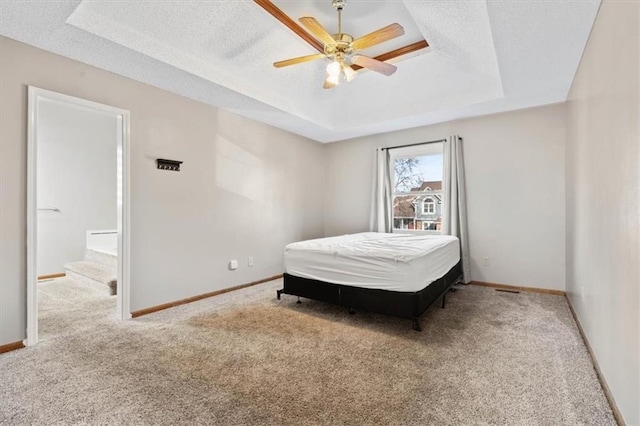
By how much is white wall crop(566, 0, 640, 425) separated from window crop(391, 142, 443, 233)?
2086mm

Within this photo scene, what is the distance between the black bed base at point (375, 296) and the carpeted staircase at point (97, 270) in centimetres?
224

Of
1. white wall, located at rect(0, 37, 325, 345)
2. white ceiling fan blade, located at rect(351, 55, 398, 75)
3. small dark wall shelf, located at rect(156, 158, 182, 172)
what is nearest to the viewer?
white wall, located at rect(0, 37, 325, 345)

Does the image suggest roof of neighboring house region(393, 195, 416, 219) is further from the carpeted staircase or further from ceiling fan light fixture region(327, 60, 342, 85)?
the carpeted staircase

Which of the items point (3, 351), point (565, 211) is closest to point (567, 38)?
point (565, 211)

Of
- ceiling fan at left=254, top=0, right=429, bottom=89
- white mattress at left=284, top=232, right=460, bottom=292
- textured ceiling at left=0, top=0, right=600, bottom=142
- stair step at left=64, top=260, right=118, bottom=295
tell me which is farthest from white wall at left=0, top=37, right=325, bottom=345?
ceiling fan at left=254, top=0, right=429, bottom=89

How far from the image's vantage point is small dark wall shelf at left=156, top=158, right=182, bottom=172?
3.26 metres

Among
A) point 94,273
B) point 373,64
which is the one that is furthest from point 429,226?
point 94,273

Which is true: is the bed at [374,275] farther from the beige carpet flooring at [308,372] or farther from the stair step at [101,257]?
the stair step at [101,257]

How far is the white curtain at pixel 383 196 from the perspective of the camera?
5016 millimetres

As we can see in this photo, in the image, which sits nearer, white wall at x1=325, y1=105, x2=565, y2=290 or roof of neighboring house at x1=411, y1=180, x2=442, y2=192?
white wall at x1=325, y1=105, x2=565, y2=290

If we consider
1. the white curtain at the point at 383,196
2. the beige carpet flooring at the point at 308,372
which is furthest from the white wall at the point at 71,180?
the white curtain at the point at 383,196

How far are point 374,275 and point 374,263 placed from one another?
0.37ft

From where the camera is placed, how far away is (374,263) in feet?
9.18

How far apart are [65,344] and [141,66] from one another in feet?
8.11
